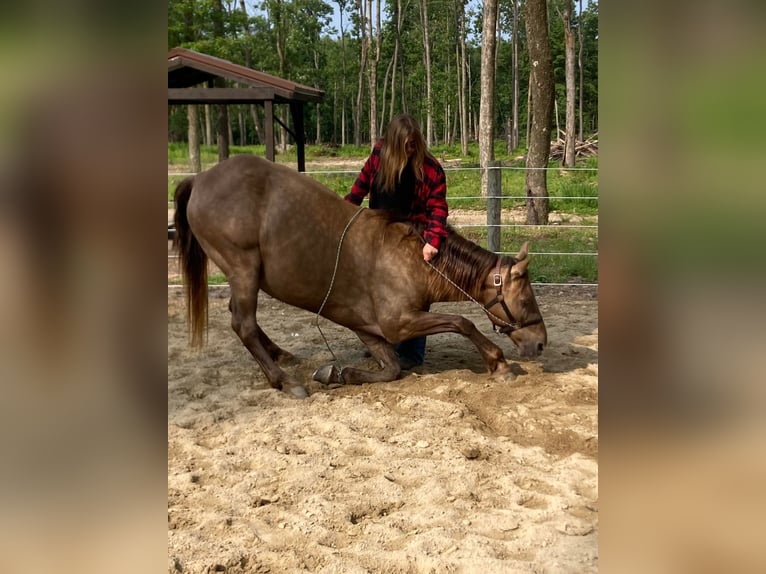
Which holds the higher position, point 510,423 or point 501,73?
point 501,73

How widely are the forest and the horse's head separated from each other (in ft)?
79.4

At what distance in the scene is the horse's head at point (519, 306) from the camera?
188 inches

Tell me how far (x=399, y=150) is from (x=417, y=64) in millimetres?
42256

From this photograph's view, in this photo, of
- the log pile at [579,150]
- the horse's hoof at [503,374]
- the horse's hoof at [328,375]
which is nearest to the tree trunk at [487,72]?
the horse's hoof at [503,374]

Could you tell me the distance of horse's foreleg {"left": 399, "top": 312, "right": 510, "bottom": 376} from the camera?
4770 mm

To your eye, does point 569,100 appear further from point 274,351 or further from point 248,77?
point 274,351

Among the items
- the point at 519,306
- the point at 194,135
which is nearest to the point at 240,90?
the point at 519,306

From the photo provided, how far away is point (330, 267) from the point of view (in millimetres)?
4887

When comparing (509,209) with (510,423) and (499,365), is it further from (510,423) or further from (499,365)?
(510,423)

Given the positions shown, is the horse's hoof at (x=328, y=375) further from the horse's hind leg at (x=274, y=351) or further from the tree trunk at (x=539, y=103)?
the tree trunk at (x=539, y=103)

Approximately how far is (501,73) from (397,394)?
1845 inches

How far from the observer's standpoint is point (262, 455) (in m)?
3.54
